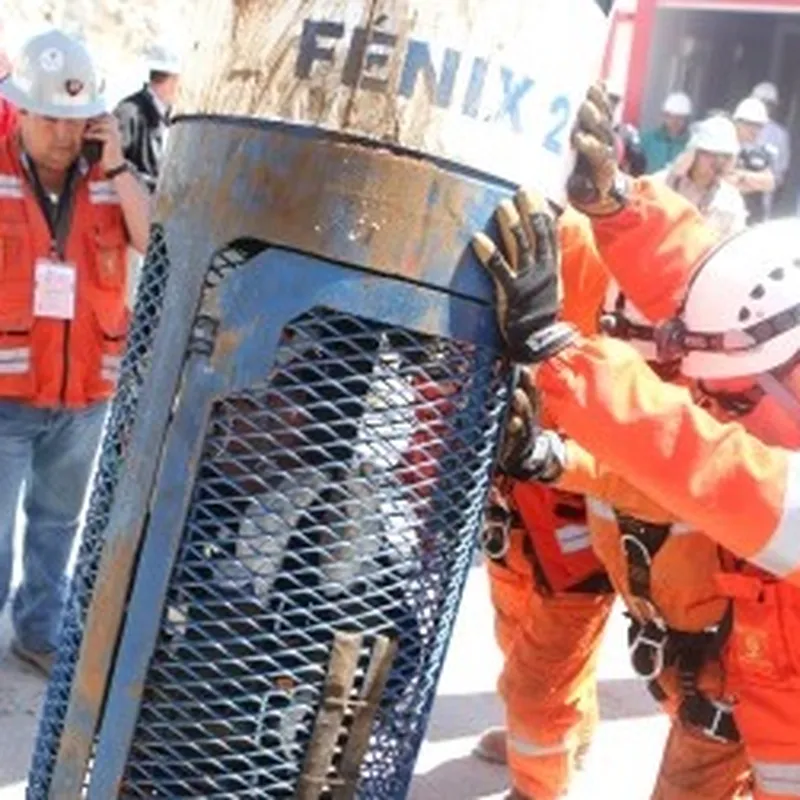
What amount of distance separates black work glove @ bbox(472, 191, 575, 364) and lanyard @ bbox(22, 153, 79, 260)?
8.06 feet

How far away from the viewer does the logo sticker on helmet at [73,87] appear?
4090mm

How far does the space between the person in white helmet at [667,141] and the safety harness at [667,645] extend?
9.16m

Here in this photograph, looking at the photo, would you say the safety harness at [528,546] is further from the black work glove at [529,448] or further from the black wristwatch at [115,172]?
the black wristwatch at [115,172]

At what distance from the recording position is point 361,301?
5.72ft

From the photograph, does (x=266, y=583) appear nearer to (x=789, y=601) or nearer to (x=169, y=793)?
(x=169, y=793)

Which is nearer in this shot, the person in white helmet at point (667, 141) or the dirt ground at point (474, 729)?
the dirt ground at point (474, 729)

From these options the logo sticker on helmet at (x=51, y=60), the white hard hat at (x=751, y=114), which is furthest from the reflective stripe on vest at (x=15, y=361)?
the white hard hat at (x=751, y=114)

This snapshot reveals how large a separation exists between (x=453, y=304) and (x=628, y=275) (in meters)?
1.73

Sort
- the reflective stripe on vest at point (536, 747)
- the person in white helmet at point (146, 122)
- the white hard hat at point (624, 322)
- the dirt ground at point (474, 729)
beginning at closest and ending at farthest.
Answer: the white hard hat at point (624, 322) → the reflective stripe on vest at point (536, 747) → the dirt ground at point (474, 729) → the person in white helmet at point (146, 122)

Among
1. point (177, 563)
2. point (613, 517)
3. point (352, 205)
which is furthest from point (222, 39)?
A: point (613, 517)

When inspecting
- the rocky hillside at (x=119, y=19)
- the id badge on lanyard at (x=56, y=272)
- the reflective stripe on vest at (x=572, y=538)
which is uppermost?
the id badge on lanyard at (x=56, y=272)

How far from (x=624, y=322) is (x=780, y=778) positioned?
1.37 meters

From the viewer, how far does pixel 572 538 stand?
3.92 metres

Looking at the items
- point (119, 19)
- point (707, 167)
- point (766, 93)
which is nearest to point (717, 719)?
point (707, 167)
